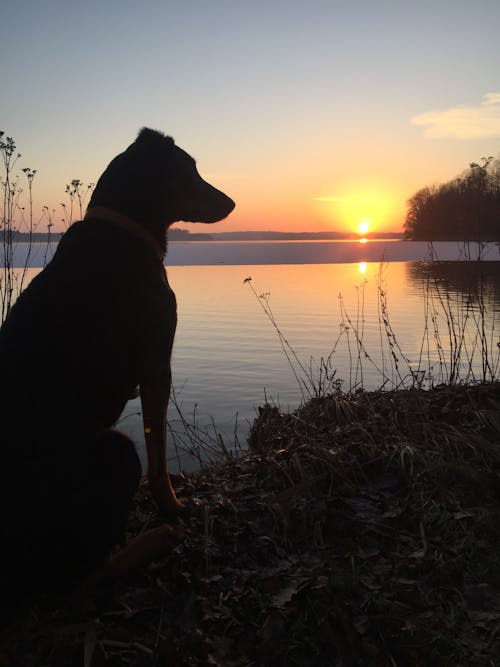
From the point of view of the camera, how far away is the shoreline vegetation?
2.01 metres

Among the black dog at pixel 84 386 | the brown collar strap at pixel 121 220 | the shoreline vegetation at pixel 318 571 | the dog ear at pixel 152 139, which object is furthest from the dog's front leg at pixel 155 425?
the dog ear at pixel 152 139

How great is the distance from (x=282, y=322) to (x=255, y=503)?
33.0 feet

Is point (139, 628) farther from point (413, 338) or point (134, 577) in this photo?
point (413, 338)

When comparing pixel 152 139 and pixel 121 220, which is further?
pixel 152 139

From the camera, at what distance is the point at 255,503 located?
306 centimetres

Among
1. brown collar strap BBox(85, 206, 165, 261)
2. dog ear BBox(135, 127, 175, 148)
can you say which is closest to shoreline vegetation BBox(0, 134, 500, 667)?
brown collar strap BBox(85, 206, 165, 261)

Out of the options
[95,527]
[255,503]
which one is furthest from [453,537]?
[95,527]

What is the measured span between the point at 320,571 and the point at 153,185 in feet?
7.17

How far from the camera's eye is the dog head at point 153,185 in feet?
9.66

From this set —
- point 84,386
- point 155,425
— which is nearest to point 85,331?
point 84,386

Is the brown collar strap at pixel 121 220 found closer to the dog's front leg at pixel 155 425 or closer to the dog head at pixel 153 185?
the dog head at pixel 153 185

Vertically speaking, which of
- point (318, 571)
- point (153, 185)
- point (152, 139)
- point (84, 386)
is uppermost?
point (152, 139)

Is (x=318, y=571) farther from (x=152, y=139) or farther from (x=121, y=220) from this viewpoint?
(x=152, y=139)

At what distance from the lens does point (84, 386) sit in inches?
90.4
